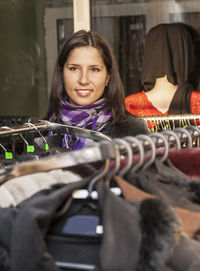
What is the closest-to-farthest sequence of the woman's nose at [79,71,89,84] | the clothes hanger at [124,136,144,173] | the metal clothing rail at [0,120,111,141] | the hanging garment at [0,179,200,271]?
the hanging garment at [0,179,200,271] → the clothes hanger at [124,136,144,173] → the metal clothing rail at [0,120,111,141] → the woman's nose at [79,71,89,84]

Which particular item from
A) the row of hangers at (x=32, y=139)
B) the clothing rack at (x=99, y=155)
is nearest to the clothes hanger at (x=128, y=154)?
the clothing rack at (x=99, y=155)

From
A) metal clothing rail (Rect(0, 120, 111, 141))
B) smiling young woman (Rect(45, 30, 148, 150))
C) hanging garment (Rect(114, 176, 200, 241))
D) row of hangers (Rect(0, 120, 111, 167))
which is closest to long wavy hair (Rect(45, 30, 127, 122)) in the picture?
smiling young woman (Rect(45, 30, 148, 150))

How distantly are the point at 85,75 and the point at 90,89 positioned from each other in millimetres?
49

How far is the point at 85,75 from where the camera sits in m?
1.33

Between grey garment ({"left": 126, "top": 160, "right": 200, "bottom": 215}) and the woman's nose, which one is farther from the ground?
the woman's nose

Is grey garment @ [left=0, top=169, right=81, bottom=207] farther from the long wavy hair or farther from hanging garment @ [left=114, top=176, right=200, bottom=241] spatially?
the long wavy hair

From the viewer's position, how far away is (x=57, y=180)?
0.64 metres

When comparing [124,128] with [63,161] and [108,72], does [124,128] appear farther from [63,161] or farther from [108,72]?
[63,161]

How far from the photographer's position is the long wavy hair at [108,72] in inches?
53.0

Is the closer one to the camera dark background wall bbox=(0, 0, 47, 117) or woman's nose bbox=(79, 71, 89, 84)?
woman's nose bbox=(79, 71, 89, 84)

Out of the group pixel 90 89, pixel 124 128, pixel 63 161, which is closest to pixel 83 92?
pixel 90 89

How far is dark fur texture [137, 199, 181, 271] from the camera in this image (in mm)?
462

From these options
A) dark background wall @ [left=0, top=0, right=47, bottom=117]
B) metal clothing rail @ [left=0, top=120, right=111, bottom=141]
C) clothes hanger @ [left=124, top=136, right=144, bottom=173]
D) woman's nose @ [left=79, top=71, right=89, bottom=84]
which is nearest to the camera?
clothes hanger @ [left=124, top=136, right=144, bottom=173]

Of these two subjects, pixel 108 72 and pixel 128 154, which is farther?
pixel 108 72
